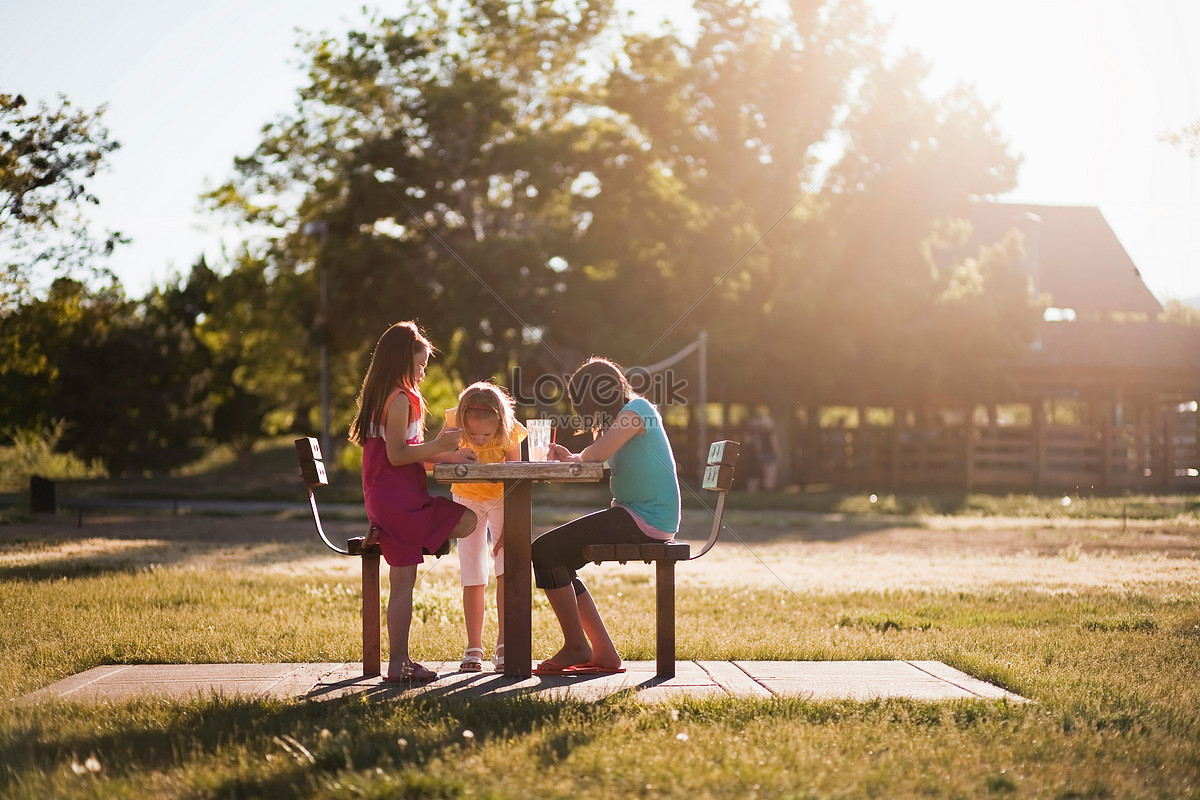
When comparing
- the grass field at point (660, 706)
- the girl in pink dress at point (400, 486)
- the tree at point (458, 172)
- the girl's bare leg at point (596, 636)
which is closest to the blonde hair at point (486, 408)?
the girl in pink dress at point (400, 486)

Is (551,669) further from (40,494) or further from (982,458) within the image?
(982,458)

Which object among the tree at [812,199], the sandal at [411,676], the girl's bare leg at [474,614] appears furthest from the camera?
the tree at [812,199]

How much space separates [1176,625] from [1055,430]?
23601 mm

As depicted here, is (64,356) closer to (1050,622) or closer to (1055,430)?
(1055,430)

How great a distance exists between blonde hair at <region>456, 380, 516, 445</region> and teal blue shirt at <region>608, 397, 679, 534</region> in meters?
0.58

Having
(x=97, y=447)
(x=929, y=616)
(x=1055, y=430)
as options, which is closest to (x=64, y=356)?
(x=97, y=447)

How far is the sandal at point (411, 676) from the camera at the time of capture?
5570 millimetres

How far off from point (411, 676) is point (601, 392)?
1.59m

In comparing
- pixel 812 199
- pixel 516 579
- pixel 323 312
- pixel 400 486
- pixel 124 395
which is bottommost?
pixel 516 579

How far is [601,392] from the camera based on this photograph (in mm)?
5586

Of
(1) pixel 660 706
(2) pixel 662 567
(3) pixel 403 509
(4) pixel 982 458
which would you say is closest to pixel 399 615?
(3) pixel 403 509

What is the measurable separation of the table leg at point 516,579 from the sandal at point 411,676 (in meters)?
0.36

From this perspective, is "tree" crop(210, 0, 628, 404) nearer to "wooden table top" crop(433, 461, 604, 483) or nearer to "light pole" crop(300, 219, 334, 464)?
"light pole" crop(300, 219, 334, 464)

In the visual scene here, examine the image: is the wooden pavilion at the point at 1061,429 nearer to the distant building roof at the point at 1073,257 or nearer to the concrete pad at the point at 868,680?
the distant building roof at the point at 1073,257
